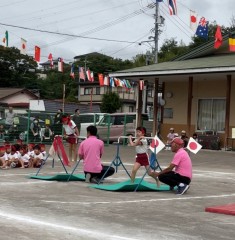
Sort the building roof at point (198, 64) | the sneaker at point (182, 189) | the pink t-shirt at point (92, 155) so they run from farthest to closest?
the building roof at point (198, 64)
the pink t-shirt at point (92, 155)
the sneaker at point (182, 189)

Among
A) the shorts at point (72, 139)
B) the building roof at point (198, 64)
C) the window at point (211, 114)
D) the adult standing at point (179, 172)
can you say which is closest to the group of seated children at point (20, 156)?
the shorts at point (72, 139)

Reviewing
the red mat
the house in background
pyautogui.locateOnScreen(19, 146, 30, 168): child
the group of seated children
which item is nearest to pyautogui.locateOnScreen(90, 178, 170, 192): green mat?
the red mat

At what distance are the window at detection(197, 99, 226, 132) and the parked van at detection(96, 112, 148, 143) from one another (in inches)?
160

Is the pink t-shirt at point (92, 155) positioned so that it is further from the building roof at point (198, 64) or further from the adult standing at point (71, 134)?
the building roof at point (198, 64)

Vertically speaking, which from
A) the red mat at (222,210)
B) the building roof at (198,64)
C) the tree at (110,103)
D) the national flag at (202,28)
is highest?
the national flag at (202,28)

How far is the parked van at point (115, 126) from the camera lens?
28389 mm

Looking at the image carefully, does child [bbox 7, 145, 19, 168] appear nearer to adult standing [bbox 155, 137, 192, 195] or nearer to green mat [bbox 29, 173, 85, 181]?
green mat [bbox 29, 173, 85, 181]

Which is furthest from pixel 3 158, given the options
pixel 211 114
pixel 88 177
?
pixel 211 114

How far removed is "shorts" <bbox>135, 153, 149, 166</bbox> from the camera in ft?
39.3

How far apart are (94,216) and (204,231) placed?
5.68 feet

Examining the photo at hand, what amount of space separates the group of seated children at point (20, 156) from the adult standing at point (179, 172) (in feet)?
17.2

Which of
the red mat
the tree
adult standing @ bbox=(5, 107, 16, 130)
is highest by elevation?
the tree

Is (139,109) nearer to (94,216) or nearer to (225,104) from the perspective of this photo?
(225,104)

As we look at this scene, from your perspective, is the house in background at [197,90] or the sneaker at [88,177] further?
the house in background at [197,90]
